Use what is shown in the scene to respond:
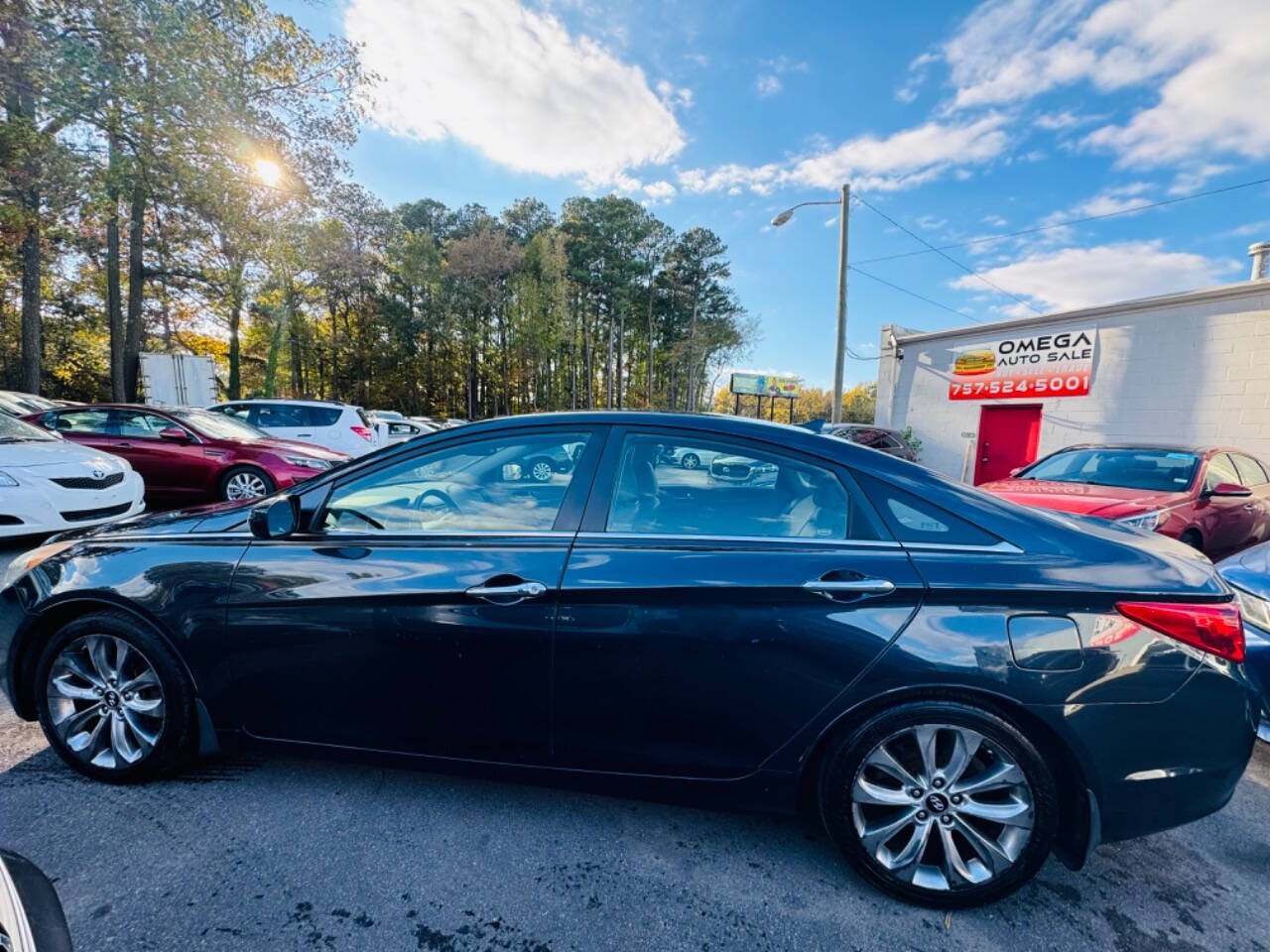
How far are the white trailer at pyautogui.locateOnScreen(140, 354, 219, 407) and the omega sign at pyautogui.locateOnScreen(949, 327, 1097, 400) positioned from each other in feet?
70.8

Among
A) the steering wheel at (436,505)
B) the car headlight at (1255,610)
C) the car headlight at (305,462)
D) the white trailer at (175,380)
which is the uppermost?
the white trailer at (175,380)

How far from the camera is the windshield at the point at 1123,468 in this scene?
4945 millimetres

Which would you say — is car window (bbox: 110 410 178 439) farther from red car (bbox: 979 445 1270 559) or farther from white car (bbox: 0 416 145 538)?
red car (bbox: 979 445 1270 559)

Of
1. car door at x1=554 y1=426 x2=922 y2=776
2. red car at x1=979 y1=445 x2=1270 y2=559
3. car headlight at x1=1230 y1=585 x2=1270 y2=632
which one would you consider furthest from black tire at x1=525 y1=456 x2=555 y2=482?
red car at x1=979 y1=445 x2=1270 y2=559

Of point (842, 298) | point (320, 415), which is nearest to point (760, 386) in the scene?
point (842, 298)

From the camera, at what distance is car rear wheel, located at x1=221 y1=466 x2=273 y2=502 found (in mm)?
6477

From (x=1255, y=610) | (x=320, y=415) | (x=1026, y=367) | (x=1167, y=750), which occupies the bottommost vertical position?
(x=1167, y=750)

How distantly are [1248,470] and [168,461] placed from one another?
12426 millimetres

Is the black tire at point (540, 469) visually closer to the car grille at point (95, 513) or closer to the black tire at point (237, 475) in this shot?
the car grille at point (95, 513)

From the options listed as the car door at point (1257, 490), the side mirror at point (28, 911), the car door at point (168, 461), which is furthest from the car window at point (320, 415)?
the car door at point (1257, 490)

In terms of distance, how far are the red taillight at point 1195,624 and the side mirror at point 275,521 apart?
267cm

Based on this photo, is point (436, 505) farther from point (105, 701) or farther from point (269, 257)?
point (269, 257)

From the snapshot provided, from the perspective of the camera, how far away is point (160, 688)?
2053 millimetres

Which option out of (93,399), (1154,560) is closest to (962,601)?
(1154,560)
